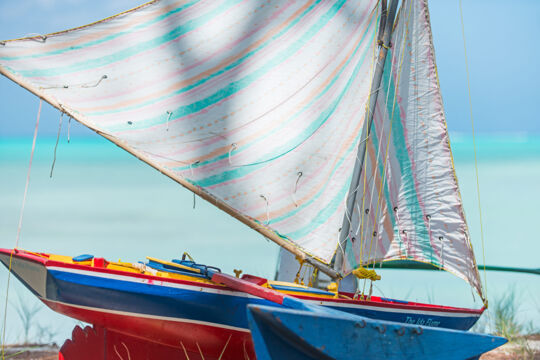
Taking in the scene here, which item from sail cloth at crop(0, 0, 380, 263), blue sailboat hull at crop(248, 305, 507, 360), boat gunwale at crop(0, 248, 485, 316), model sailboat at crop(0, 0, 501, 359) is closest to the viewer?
blue sailboat hull at crop(248, 305, 507, 360)

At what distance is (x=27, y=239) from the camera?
10648 mm

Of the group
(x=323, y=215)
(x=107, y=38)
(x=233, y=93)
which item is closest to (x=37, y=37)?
(x=107, y=38)

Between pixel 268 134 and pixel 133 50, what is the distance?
1037 millimetres

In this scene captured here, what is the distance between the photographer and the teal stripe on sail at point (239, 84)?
4.93 m

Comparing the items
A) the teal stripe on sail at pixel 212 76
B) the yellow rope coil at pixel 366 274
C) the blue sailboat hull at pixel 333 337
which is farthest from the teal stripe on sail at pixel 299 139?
the blue sailboat hull at pixel 333 337

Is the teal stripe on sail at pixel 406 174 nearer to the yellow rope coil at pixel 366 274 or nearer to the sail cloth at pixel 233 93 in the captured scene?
the sail cloth at pixel 233 93

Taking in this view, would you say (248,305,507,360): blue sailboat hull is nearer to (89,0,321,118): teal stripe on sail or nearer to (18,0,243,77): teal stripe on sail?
(89,0,321,118): teal stripe on sail

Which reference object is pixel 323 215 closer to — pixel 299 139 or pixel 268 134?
pixel 299 139

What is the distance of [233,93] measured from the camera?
16.6 ft

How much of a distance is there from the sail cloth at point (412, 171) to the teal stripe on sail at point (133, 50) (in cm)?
130

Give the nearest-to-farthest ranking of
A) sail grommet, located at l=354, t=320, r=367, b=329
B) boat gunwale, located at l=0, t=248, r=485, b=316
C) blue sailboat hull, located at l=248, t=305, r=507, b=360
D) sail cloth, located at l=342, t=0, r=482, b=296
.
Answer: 1. blue sailboat hull, located at l=248, t=305, r=507, b=360
2. sail grommet, located at l=354, t=320, r=367, b=329
3. boat gunwale, located at l=0, t=248, r=485, b=316
4. sail cloth, located at l=342, t=0, r=482, b=296

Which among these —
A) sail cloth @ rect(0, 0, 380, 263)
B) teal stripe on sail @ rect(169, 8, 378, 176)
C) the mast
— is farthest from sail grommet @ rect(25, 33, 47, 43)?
the mast

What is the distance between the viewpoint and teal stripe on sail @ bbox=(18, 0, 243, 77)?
4852 mm

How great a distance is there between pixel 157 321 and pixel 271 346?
1.09 meters
